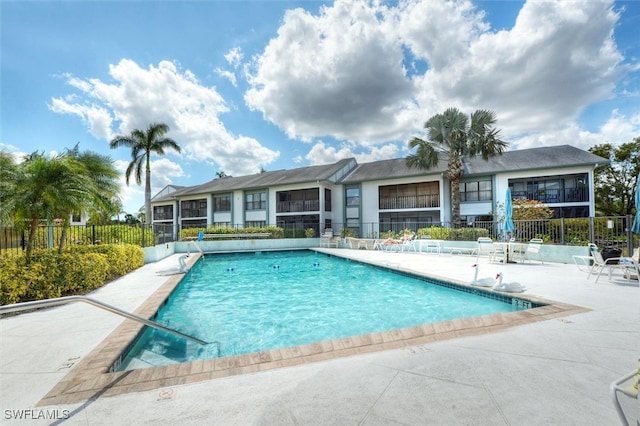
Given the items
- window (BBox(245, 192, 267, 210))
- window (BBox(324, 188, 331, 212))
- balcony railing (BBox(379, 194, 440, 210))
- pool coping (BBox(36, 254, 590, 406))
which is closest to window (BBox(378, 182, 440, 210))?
balcony railing (BBox(379, 194, 440, 210))

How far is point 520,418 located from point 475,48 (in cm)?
1432

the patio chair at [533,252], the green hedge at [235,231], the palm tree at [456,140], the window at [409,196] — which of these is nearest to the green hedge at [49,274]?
the green hedge at [235,231]

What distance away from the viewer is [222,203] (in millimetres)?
32156

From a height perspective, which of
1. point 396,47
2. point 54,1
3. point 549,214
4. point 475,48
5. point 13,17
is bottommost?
point 549,214

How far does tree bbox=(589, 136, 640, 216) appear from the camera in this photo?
1004 inches

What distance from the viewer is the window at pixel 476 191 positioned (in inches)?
886

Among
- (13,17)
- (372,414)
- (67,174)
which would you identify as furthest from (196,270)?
(372,414)

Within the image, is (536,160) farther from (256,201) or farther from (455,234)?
(256,201)

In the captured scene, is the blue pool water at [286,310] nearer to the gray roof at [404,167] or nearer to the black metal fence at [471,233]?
the black metal fence at [471,233]

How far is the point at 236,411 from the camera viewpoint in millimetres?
2377

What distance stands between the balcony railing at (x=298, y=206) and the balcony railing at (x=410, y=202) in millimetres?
Answer: 6122

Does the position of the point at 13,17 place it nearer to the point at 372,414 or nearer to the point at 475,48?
the point at 372,414

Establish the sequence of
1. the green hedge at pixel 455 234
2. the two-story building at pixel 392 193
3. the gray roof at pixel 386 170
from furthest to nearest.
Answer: the gray roof at pixel 386 170 < the two-story building at pixel 392 193 < the green hedge at pixel 455 234

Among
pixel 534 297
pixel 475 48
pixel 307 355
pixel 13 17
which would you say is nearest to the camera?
pixel 307 355
